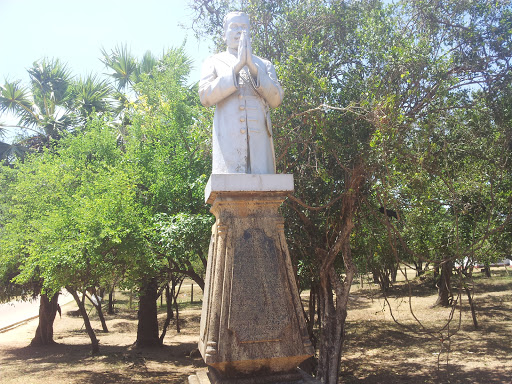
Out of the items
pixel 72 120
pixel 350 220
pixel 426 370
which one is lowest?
pixel 426 370

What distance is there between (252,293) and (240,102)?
194cm

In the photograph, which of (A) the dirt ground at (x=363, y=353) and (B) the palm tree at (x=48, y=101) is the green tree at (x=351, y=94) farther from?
(B) the palm tree at (x=48, y=101)

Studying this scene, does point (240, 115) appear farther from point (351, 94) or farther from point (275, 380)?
point (351, 94)

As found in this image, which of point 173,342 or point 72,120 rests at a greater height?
point 72,120

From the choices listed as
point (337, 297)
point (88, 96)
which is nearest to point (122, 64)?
point (88, 96)

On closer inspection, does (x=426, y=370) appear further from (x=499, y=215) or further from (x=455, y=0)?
(x=455, y=0)

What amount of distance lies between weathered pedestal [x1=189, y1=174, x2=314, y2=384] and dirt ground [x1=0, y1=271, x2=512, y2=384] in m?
3.74

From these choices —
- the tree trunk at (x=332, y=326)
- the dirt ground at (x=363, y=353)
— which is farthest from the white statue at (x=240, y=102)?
the tree trunk at (x=332, y=326)

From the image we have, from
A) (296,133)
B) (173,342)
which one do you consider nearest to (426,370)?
(296,133)

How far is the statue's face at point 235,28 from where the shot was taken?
491cm

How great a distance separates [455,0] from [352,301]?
69.1ft

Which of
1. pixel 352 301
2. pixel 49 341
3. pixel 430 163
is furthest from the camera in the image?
pixel 352 301

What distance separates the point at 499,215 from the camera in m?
11.0

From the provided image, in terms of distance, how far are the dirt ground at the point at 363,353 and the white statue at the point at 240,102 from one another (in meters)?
4.33
